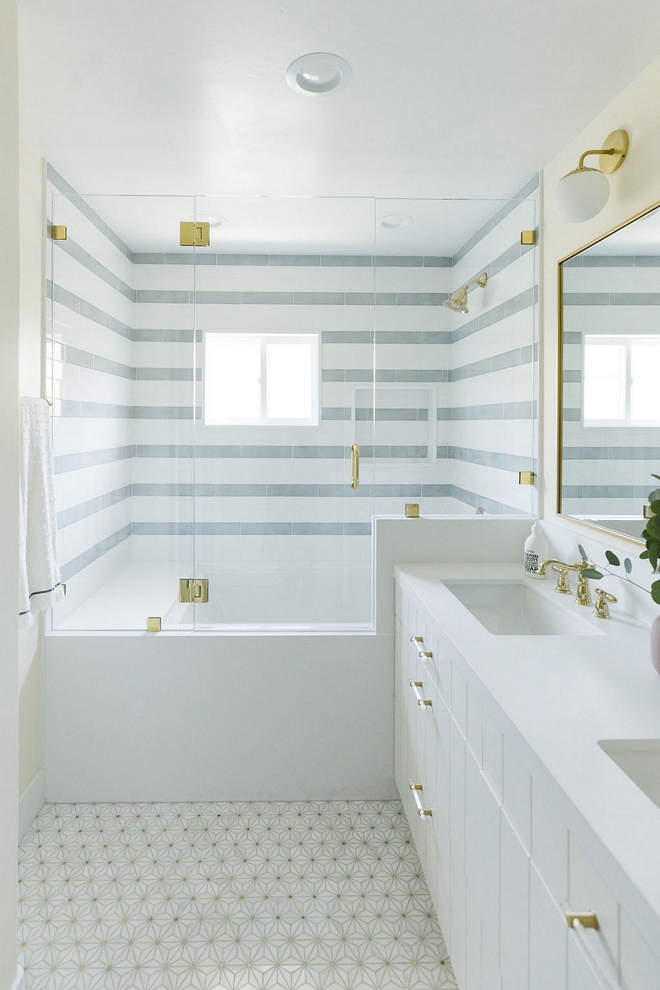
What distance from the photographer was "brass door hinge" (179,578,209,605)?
2568 millimetres

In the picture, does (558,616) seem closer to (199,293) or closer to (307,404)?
(307,404)

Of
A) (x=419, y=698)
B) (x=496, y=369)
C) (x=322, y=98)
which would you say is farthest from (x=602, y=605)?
(x=322, y=98)

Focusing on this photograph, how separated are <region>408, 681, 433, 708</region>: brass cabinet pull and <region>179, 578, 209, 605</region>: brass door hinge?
36.5 inches

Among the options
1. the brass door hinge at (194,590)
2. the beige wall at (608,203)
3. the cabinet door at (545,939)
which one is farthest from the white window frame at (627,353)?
the brass door hinge at (194,590)

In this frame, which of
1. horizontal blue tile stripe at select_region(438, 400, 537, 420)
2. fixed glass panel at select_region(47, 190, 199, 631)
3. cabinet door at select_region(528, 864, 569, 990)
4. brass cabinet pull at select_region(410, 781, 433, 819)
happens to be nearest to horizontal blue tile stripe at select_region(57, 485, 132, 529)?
fixed glass panel at select_region(47, 190, 199, 631)

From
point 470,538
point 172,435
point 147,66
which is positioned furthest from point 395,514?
point 147,66

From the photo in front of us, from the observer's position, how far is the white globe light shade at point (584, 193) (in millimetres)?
1847

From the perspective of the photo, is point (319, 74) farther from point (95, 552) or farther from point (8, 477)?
point (95, 552)

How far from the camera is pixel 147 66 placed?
177 centimetres

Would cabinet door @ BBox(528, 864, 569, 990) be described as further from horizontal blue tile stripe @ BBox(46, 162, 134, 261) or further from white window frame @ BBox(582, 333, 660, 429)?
horizontal blue tile stripe @ BBox(46, 162, 134, 261)

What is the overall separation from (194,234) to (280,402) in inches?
29.1

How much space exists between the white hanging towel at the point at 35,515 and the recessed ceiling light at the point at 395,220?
1.48m

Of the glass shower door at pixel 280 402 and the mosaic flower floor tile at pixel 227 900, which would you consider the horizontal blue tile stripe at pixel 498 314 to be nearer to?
the glass shower door at pixel 280 402

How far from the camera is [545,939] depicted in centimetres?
98
